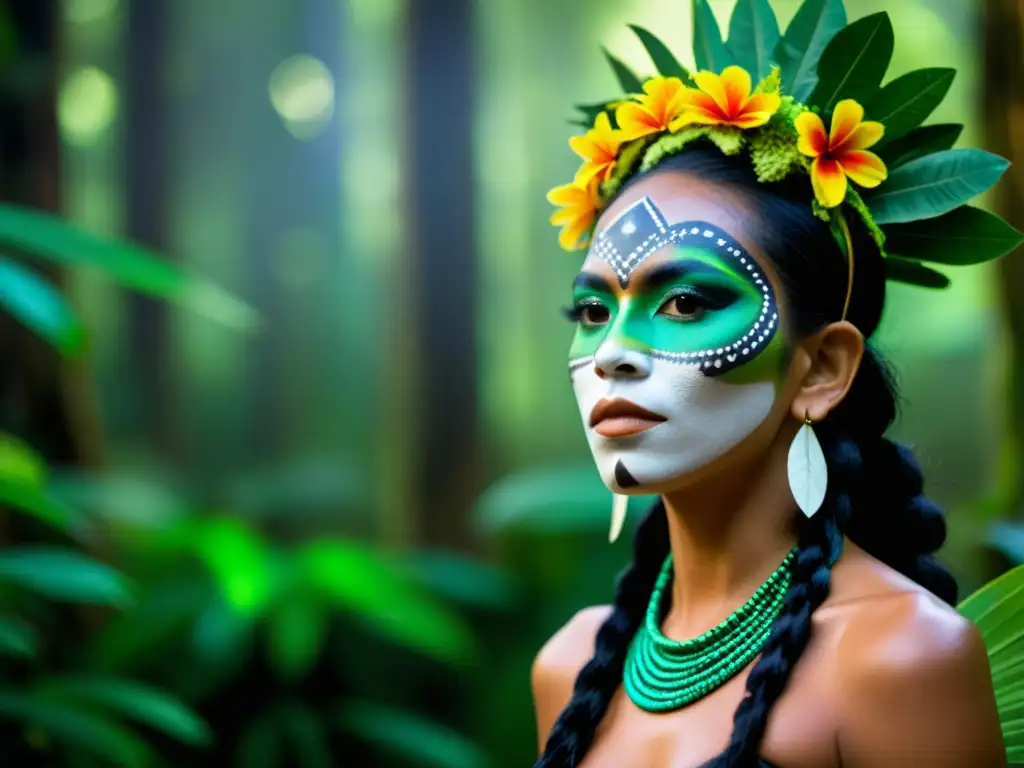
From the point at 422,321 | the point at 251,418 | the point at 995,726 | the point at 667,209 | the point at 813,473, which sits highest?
the point at 667,209

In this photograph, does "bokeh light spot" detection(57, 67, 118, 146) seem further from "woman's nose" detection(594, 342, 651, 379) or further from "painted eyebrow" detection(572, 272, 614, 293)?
"woman's nose" detection(594, 342, 651, 379)

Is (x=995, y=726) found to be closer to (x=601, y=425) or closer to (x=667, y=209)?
(x=601, y=425)

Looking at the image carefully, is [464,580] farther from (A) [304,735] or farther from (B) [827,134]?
(B) [827,134]

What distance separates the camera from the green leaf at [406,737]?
10.9 ft

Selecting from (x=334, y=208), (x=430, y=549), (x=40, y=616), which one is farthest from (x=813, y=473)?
(x=334, y=208)

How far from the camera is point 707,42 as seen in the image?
1.58 meters

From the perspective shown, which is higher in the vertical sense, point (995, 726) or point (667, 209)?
point (667, 209)

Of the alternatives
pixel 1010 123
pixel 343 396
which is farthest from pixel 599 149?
pixel 343 396

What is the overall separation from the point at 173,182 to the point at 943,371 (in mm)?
4813

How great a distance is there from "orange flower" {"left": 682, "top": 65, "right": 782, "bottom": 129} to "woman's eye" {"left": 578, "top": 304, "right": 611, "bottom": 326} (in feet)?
0.85

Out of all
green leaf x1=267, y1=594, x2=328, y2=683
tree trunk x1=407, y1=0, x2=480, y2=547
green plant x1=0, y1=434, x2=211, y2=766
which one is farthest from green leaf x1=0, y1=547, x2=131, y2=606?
tree trunk x1=407, y1=0, x2=480, y2=547

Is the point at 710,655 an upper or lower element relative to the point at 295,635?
upper

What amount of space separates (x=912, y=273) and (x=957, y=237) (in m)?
0.10

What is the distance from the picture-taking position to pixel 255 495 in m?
6.80
